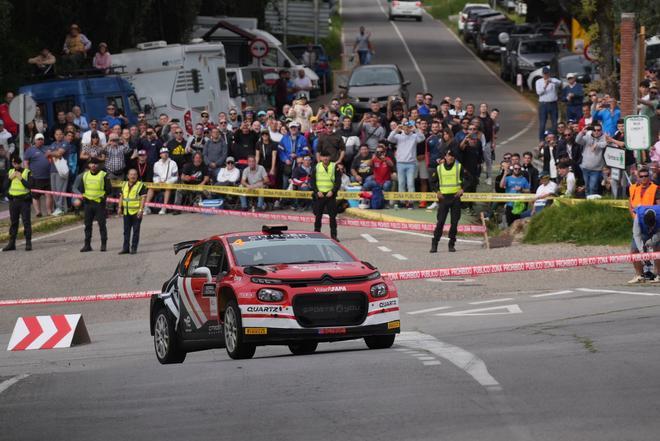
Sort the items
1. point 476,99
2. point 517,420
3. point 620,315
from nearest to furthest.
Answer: point 517,420 < point 620,315 < point 476,99

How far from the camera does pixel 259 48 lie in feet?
153

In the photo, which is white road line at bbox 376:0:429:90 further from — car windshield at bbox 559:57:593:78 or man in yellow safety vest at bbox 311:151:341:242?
man in yellow safety vest at bbox 311:151:341:242

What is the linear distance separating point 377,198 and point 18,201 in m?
7.46

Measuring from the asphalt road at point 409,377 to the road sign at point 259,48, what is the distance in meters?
25.3

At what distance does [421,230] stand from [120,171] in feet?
24.5

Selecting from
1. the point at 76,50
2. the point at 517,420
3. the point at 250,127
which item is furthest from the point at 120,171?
the point at 517,420

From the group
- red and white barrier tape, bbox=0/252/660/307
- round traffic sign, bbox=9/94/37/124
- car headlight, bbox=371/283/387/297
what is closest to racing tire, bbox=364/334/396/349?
car headlight, bbox=371/283/387/297

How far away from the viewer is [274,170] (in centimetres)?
3038

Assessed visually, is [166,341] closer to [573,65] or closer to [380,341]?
[380,341]

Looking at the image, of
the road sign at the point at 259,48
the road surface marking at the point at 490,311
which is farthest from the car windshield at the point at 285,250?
the road sign at the point at 259,48

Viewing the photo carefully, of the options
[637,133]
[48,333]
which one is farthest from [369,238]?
[48,333]

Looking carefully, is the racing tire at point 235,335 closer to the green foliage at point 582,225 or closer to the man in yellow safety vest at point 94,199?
the green foliage at point 582,225

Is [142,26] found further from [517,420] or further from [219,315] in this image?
[517,420]

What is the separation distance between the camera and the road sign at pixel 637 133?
2089cm
